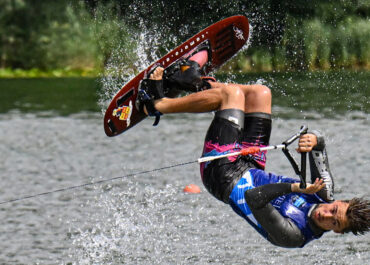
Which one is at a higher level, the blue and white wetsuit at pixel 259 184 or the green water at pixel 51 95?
the blue and white wetsuit at pixel 259 184

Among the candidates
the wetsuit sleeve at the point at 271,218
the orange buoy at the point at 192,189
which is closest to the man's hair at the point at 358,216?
the wetsuit sleeve at the point at 271,218

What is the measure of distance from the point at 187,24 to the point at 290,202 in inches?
422

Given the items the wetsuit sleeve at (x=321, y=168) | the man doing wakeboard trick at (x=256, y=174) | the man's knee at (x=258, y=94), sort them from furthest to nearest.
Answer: the man's knee at (x=258, y=94) < the wetsuit sleeve at (x=321, y=168) < the man doing wakeboard trick at (x=256, y=174)

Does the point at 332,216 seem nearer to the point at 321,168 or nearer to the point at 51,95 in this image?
the point at 321,168

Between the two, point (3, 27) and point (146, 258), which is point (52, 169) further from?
point (3, 27)

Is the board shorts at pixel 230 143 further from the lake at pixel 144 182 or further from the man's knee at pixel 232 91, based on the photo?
the lake at pixel 144 182

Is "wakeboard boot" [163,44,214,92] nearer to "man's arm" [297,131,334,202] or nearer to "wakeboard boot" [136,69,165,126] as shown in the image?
"wakeboard boot" [136,69,165,126]

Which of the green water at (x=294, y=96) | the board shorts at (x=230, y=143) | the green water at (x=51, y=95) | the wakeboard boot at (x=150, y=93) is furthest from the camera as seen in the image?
the green water at (x=51, y=95)

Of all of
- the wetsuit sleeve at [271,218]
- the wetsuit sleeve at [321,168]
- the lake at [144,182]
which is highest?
the wetsuit sleeve at [321,168]

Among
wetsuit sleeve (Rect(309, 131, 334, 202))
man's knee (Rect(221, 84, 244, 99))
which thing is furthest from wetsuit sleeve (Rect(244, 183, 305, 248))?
man's knee (Rect(221, 84, 244, 99))

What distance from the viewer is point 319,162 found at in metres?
5.73

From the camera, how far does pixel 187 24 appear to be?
52.5ft

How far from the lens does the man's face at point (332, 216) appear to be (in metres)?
5.28

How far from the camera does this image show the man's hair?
17.2 feet
